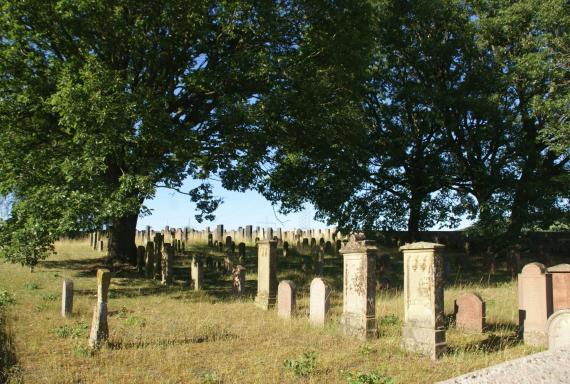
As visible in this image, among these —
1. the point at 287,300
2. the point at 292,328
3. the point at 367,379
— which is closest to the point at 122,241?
the point at 287,300

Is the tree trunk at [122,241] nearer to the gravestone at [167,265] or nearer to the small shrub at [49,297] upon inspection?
the gravestone at [167,265]

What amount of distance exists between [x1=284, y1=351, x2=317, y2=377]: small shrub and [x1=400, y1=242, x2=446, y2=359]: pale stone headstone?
207 centimetres

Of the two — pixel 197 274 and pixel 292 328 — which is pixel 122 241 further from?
pixel 292 328

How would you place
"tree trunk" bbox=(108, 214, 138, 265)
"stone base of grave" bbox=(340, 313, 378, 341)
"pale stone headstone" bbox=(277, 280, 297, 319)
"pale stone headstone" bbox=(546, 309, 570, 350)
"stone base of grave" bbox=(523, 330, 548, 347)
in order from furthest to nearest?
"tree trunk" bbox=(108, 214, 138, 265), "pale stone headstone" bbox=(277, 280, 297, 319), "stone base of grave" bbox=(340, 313, 378, 341), "stone base of grave" bbox=(523, 330, 548, 347), "pale stone headstone" bbox=(546, 309, 570, 350)

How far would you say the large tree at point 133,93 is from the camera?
12.6 metres

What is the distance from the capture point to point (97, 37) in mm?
14547

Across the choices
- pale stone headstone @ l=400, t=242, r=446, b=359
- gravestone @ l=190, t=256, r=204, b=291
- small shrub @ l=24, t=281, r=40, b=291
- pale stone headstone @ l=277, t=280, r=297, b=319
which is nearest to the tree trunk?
small shrub @ l=24, t=281, r=40, b=291

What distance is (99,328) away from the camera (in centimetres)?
781

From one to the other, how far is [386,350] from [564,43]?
16.8 meters

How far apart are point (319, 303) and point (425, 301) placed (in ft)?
9.68

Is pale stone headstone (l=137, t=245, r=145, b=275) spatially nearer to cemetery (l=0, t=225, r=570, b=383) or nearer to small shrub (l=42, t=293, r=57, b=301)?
cemetery (l=0, t=225, r=570, b=383)

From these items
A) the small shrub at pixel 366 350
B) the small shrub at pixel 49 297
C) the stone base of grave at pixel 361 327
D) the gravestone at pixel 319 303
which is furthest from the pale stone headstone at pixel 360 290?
the small shrub at pixel 49 297

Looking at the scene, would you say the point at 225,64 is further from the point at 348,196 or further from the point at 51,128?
the point at 348,196

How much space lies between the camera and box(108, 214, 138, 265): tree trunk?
18922 mm
